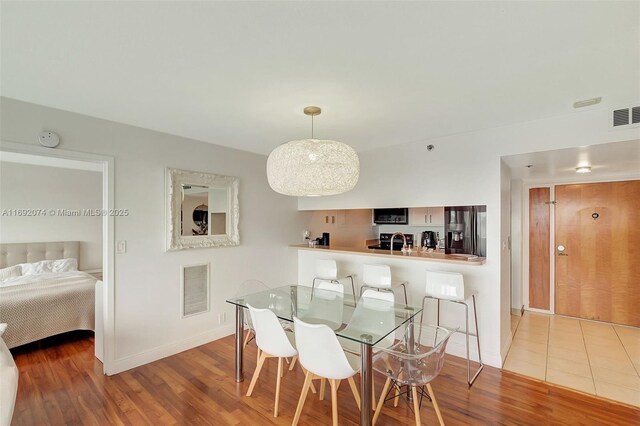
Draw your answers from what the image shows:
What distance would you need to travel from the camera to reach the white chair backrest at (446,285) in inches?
109

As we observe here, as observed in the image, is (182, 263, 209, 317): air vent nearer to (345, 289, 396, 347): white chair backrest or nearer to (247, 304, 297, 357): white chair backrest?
(247, 304, 297, 357): white chair backrest

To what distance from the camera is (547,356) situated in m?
3.02

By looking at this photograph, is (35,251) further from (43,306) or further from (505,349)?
(505,349)

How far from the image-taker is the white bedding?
10.1 feet

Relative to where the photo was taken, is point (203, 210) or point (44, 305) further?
point (203, 210)

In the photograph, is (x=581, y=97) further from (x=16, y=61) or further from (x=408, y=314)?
(x=16, y=61)

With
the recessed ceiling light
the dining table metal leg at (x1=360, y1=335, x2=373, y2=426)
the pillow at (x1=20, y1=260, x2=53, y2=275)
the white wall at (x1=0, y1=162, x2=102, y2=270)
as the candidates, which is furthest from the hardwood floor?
the white wall at (x1=0, y1=162, x2=102, y2=270)

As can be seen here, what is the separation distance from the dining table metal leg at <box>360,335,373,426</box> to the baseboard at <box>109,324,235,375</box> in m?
2.28

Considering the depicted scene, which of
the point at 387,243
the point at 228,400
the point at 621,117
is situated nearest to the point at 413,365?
the point at 228,400

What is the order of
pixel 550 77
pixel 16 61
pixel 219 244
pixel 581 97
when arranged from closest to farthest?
pixel 16 61 → pixel 550 77 → pixel 581 97 → pixel 219 244

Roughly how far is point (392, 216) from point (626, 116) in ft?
11.0

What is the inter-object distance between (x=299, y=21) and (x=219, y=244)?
2789 millimetres

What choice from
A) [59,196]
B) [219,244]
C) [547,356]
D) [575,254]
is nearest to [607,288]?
[575,254]

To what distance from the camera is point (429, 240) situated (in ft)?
15.1
